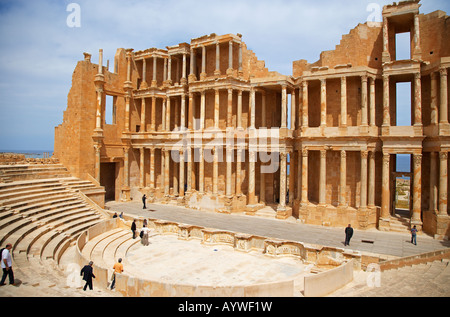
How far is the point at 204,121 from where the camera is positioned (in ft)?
94.4

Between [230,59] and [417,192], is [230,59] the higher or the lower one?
the higher one

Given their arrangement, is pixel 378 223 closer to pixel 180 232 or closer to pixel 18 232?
pixel 180 232

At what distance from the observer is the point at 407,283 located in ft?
36.8

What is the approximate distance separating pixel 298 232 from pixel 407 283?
864 centimetres

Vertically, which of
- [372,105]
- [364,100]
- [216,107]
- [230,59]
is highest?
[230,59]

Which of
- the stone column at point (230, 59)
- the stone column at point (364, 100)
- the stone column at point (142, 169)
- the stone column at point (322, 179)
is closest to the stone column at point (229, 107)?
the stone column at point (230, 59)

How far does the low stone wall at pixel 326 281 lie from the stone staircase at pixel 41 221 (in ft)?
24.3

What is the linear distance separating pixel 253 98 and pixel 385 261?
54.8ft

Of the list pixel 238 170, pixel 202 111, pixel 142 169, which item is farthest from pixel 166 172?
pixel 238 170

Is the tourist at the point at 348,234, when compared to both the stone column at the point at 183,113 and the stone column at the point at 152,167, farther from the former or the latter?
the stone column at the point at 152,167

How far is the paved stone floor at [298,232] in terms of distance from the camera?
16.7 metres

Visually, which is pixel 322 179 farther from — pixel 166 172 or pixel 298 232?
pixel 166 172

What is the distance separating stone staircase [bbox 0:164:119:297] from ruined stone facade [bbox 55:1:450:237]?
172 inches

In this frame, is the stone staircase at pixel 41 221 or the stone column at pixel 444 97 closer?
the stone staircase at pixel 41 221
